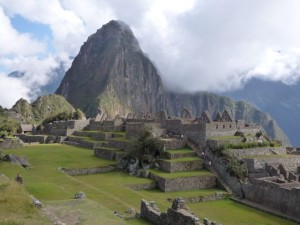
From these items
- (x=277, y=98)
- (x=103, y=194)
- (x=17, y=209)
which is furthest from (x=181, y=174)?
(x=277, y=98)

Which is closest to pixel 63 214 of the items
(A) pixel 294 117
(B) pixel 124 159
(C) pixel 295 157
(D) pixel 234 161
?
(D) pixel 234 161

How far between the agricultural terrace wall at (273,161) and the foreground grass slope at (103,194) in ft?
11.6

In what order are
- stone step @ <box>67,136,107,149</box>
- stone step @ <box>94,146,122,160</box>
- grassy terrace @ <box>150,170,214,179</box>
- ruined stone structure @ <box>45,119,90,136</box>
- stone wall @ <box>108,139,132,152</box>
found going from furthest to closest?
1. ruined stone structure @ <box>45,119,90,136</box>
2. stone step @ <box>67,136,107,149</box>
3. stone step @ <box>94,146,122,160</box>
4. stone wall @ <box>108,139,132,152</box>
5. grassy terrace @ <box>150,170,214,179</box>

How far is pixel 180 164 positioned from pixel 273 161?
7242 mm

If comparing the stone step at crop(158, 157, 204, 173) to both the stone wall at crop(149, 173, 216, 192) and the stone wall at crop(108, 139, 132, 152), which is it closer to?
the stone wall at crop(149, 173, 216, 192)

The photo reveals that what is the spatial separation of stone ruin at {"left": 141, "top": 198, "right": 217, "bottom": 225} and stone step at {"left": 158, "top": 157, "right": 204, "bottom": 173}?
15.9 metres

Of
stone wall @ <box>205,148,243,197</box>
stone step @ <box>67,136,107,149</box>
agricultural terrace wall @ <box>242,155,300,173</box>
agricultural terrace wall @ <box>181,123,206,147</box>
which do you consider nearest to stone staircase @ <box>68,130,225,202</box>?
stone wall @ <box>205,148,243,197</box>

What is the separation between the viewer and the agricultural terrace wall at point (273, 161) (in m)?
31.0

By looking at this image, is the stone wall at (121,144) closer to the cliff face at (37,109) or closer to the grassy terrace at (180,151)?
the grassy terrace at (180,151)

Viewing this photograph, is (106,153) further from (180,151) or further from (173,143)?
(180,151)

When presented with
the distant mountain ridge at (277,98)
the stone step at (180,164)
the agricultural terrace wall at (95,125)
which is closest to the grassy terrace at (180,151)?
the stone step at (180,164)

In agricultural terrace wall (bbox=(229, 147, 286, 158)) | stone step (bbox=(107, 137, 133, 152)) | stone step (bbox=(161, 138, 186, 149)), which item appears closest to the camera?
agricultural terrace wall (bbox=(229, 147, 286, 158))

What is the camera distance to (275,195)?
26297 millimetres

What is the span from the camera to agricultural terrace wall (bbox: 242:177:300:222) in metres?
24.8
